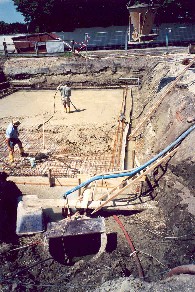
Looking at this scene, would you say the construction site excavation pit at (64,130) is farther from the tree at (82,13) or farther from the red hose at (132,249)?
the tree at (82,13)

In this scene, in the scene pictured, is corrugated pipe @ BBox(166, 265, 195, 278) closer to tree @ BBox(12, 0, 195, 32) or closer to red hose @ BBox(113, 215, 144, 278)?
red hose @ BBox(113, 215, 144, 278)

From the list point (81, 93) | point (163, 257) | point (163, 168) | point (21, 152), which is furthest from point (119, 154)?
point (81, 93)

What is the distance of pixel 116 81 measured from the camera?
17.0 metres

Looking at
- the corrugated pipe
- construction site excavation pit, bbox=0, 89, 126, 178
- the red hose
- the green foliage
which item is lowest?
the red hose

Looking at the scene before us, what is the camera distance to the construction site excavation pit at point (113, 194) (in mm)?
4949

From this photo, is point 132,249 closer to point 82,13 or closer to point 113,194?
point 113,194

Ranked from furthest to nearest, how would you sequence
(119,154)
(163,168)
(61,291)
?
1. (119,154)
2. (163,168)
3. (61,291)

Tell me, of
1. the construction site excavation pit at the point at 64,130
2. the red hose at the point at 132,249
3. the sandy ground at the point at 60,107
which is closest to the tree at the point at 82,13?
the sandy ground at the point at 60,107

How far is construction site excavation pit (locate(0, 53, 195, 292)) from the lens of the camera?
16.2 feet

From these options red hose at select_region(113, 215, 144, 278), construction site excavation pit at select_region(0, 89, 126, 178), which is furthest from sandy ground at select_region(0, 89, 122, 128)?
red hose at select_region(113, 215, 144, 278)

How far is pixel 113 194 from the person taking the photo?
6867mm

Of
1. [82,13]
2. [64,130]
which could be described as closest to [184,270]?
[64,130]

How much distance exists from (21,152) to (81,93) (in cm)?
780

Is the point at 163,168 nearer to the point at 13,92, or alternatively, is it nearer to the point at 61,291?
the point at 61,291
